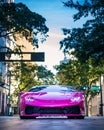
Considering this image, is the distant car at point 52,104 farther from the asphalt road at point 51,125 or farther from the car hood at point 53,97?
the asphalt road at point 51,125

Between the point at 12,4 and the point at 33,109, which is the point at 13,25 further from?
the point at 33,109

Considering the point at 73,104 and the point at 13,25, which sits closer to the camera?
the point at 73,104

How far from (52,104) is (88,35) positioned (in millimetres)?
25333

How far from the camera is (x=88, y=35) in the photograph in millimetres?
38094

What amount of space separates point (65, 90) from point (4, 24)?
87.9 feet

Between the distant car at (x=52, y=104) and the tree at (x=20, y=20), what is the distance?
26216 mm

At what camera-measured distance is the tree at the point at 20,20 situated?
40.1 m

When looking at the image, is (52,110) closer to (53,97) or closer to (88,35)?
(53,97)

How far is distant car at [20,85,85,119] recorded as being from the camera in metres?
13.2

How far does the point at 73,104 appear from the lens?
13312 mm

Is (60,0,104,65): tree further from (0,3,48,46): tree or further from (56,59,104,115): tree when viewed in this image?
(56,59,104,115): tree

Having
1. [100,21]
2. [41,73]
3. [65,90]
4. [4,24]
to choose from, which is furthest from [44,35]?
[41,73]

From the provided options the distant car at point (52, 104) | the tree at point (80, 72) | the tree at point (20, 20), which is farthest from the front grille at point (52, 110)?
the tree at point (80, 72)

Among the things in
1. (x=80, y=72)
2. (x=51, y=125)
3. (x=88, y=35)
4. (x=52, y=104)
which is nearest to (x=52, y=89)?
(x=52, y=104)
